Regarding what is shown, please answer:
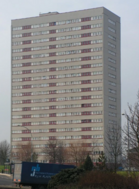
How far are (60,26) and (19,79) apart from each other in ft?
81.4

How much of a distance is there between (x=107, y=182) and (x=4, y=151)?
126 metres

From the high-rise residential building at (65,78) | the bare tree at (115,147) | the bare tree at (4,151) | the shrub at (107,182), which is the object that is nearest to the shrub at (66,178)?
the shrub at (107,182)

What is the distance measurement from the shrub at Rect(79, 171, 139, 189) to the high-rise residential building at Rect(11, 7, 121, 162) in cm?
10567

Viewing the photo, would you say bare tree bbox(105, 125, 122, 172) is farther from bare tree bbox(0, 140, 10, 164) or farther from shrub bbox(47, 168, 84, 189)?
bare tree bbox(0, 140, 10, 164)

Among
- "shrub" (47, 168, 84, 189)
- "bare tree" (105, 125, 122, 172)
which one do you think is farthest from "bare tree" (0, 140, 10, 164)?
"shrub" (47, 168, 84, 189)

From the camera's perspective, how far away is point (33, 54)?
14725cm

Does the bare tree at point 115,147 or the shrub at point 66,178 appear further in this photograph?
the bare tree at point 115,147

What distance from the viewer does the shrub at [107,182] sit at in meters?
25.1

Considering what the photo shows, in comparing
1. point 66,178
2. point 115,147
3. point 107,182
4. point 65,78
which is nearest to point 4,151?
point 65,78

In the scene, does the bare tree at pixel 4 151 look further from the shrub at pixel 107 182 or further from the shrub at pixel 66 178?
the shrub at pixel 107 182

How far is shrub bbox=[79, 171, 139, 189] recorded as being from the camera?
2508cm

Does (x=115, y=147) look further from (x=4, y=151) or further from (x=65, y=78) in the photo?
(x=4, y=151)

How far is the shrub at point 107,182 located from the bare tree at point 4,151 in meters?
120

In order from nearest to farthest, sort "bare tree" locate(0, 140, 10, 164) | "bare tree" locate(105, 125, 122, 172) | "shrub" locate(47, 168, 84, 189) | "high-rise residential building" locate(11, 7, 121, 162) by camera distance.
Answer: "shrub" locate(47, 168, 84, 189) < "bare tree" locate(105, 125, 122, 172) < "high-rise residential building" locate(11, 7, 121, 162) < "bare tree" locate(0, 140, 10, 164)
